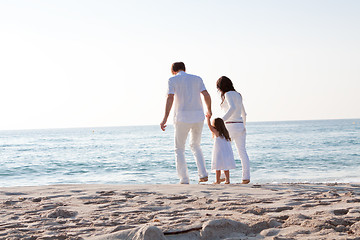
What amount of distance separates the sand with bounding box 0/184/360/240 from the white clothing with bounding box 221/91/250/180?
3.18ft

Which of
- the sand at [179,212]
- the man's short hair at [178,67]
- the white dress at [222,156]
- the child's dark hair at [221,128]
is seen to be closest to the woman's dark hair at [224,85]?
the child's dark hair at [221,128]

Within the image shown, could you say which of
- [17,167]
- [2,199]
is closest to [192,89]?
[2,199]

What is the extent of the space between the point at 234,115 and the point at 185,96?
820 mm

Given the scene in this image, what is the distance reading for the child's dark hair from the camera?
6.34 m

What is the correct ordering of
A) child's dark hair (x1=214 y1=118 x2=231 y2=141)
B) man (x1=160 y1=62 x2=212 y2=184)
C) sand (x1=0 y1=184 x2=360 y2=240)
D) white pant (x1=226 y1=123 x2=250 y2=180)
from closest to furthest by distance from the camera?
sand (x1=0 y1=184 x2=360 y2=240)
man (x1=160 y1=62 x2=212 y2=184)
white pant (x1=226 y1=123 x2=250 y2=180)
child's dark hair (x1=214 y1=118 x2=231 y2=141)

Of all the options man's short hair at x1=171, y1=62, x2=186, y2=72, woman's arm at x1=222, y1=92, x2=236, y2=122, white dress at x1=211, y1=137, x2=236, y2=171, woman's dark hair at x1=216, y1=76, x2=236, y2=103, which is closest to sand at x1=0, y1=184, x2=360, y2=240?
white dress at x1=211, y1=137, x2=236, y2=171

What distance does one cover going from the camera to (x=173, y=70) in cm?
629

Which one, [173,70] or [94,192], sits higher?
[173,70]

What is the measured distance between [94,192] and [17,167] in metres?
12.2

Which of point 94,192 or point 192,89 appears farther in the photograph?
point 192,89

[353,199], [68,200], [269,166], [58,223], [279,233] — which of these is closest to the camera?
[279,233]

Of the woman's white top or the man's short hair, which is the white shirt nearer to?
the man's short hair

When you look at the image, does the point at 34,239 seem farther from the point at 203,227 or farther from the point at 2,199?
the point at 2,199

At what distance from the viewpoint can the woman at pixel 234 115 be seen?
608cm
